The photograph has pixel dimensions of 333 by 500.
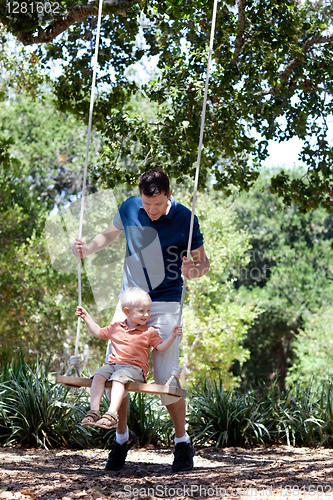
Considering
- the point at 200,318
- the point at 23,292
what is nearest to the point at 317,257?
the point at 200,318

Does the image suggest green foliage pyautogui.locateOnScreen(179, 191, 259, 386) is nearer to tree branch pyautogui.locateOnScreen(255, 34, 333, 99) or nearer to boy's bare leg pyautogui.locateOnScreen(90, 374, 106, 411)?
tree branch pyautogui.locateOnScreen(255, 34, 333, 99)

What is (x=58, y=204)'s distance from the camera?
2097 centimetres

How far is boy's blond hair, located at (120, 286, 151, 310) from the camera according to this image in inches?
126

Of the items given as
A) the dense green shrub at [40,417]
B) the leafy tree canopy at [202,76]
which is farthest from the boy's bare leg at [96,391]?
the leafy tree canopy at [202,76]

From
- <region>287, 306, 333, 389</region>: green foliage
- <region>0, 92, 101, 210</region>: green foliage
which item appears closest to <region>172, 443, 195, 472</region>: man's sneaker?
<region>287, 306, 333, 389</region>: green foliage

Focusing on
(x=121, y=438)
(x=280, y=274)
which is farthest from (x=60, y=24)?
(x=280, y=274)

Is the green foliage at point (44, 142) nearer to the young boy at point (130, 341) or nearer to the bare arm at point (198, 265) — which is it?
the bare arm at point (198, 265)

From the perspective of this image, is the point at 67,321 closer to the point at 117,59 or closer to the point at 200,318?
the point at 200,318

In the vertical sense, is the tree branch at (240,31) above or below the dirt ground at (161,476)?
above

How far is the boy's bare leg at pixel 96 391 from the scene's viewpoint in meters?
3.07

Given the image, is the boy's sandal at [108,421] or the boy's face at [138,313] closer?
the boy's sandal at [108,421]

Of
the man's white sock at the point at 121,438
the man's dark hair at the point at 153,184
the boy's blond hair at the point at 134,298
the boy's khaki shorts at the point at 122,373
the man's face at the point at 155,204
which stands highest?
the man's dark hair at the point at 153,184

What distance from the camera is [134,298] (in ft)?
10.5

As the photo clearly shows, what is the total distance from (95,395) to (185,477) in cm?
77
